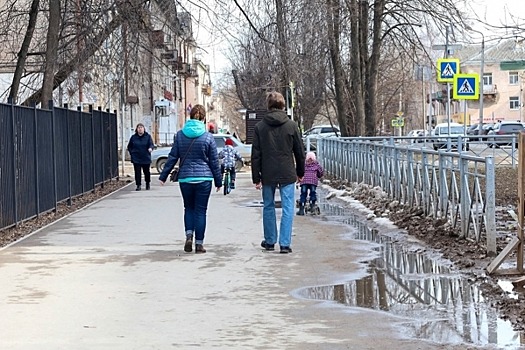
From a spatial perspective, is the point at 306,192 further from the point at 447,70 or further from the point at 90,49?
the point at 447,70

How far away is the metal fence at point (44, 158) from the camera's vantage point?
43.8ft

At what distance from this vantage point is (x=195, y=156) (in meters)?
11.2

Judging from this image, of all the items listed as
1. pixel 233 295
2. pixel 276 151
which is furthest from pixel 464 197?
pixel 233 295

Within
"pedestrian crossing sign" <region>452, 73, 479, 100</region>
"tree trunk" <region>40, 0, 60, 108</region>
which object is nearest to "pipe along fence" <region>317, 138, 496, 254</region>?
"pedestrian crossing sign" <region>452, 73, 479, 100</region>

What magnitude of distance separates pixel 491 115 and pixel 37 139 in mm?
89125

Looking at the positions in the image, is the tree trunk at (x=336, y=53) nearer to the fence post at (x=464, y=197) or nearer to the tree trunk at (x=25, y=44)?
the tree trunk at (x=25, y=44)

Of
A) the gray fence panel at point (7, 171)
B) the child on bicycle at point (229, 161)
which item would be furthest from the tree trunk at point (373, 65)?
the gray fence panel at point (7, 171)

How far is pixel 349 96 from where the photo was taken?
3275 cm

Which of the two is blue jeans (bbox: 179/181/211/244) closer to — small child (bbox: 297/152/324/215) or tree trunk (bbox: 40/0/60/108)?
small child (bbox: 297/152/324/215)

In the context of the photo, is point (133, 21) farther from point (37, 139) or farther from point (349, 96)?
point (349, 96)

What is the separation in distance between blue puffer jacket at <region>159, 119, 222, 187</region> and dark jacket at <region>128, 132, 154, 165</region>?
39.3 feet

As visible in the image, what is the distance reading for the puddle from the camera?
22.5ft

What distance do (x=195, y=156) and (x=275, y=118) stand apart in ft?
3.45

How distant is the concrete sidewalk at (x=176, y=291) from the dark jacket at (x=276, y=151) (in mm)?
933
